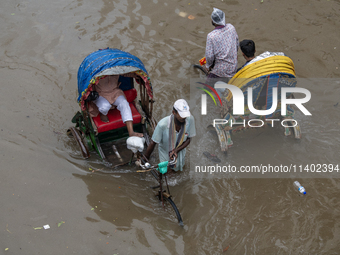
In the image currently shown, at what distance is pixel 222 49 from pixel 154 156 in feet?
8.21

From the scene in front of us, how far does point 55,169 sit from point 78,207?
0.95 meters

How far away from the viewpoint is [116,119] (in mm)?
5582

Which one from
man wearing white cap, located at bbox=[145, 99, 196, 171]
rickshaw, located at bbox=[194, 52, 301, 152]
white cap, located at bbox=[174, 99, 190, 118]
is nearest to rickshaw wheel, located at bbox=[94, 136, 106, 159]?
man wearing white cap, located at bbox=[145, 99, 196, 171]

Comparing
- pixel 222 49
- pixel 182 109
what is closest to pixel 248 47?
pixel 222 49

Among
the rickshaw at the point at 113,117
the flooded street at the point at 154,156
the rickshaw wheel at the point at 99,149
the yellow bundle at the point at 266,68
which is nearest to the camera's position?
the flooded street at the point at 154,156

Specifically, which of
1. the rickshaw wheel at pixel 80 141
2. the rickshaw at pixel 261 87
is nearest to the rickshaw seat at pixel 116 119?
the rickshaw wheel at pixel 80 141

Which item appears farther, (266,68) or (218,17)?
(218,17)

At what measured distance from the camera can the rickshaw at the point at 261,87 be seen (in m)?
5.29

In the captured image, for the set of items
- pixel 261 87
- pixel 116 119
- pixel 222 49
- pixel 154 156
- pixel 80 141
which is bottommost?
pixel 154 156

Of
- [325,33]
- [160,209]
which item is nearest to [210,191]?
[160,209]

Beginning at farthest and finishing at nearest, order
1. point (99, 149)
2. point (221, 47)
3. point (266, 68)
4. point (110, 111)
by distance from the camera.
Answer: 1. point (221, 47)
2. point (110, 111)
3. point (99, 149)
4. point (266, 68)

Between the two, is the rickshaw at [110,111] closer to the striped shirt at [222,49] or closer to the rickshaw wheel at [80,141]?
the rickshaw wheel at [80,141]

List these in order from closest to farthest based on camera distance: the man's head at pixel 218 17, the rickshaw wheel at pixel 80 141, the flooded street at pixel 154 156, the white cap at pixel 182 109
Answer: the white cap at pixel 182 109
the flooded street at pixel 154 156
the rickshaw wheel at pixel 80 141
the man's head at pixel 218 17

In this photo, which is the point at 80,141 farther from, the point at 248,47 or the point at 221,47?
the point at 248,47
